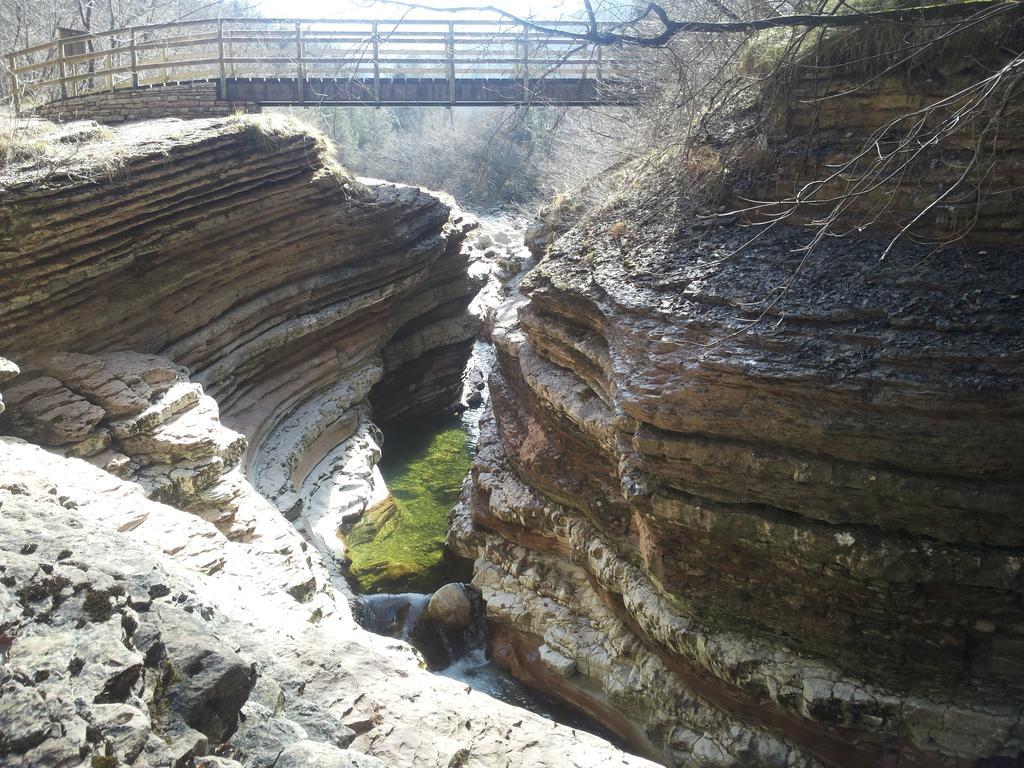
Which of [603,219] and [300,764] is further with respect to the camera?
[603,219]

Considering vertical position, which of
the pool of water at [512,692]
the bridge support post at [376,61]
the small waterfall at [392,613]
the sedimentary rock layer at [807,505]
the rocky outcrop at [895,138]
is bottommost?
the pool of water at [512,692]

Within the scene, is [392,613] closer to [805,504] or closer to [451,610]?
[451,610]

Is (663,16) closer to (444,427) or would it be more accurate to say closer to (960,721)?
(960,721)

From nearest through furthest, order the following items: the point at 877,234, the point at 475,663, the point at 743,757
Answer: the point at 743,757
the point at 877,234
the point at 475,663

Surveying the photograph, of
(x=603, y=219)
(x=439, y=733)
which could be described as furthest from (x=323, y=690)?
(x=603, y=219)

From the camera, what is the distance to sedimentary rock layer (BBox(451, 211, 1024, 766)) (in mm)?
5047

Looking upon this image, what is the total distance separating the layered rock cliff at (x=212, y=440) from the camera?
294cm

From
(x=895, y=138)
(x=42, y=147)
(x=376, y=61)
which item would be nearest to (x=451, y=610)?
(x=376, y=61)

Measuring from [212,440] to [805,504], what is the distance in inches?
232

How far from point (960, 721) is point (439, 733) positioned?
3.54 m

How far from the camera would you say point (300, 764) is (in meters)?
2.80

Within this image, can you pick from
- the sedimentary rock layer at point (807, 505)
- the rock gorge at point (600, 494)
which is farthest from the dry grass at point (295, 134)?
the sedimentary rock layer at point (807, 505)

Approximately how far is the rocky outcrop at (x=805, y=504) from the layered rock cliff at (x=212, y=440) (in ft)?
7.15

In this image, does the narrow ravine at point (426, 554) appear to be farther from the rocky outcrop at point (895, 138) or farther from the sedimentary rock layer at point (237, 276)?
the rocky outcrop at point (895, 138)
